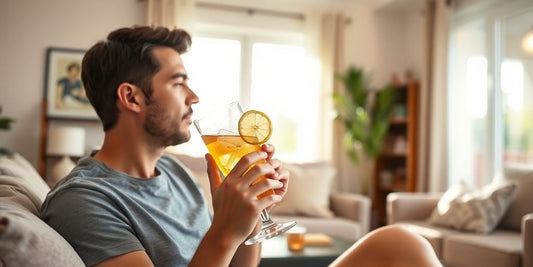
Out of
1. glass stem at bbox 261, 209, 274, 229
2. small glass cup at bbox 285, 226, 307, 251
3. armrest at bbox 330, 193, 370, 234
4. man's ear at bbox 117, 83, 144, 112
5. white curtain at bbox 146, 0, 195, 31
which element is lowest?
armrest at bbox 330, 193, 370, 234

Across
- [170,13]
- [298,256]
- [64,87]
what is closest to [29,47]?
[64,87]

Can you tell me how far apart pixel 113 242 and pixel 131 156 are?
1.21 feet

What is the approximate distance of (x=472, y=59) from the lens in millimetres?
4758

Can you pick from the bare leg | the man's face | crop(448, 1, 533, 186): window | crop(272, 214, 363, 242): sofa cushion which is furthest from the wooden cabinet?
the man's face

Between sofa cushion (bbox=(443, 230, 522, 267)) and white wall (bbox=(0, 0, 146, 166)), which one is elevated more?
white wall (bbox=(0, 0, 146, 166))

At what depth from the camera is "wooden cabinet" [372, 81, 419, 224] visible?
517 cm

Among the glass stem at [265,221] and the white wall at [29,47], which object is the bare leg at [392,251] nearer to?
the glass stem at [265,221]

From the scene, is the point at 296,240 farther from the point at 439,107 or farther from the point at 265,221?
the point at 439,107

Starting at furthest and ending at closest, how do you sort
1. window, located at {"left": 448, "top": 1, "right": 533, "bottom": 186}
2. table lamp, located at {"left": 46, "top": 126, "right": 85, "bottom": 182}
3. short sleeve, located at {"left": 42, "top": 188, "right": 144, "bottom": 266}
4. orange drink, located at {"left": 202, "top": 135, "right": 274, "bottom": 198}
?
table lamp, located at {"left": 46, "top": 126, "right": 85, "bottom": 182} → window, located at {"left": 448, "top": 1, "right": 533, "bottom": 186} → orange drink, located at {"left": 202, "top": 135, "right": 274, "bottom": 198} → short sleeve, located at {"left": 42, "top": 188, "right": 144, "bottom": 266}

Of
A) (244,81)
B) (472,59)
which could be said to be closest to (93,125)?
(244,81)

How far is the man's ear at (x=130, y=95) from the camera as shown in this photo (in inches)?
49.2

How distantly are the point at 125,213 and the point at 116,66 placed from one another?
1.33ft

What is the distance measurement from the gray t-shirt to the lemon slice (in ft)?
1.01

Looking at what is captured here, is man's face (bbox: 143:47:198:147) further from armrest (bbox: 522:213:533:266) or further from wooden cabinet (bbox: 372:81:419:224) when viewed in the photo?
wooden cabinet (bbox: 372:81:419:224)
